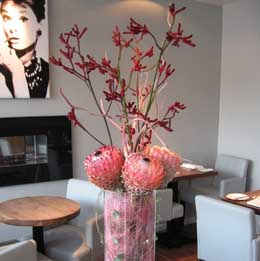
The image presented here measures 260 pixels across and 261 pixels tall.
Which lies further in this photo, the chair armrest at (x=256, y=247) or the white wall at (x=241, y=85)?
the white wall at (x=241, y=85)

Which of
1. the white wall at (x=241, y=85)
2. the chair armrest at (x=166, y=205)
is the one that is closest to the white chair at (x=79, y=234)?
the chair armrest at (x=166, y=205)

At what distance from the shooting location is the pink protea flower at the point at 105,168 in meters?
0.97

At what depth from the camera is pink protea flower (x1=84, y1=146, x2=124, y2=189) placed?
974mm

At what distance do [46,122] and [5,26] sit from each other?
929mm

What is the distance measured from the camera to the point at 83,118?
3.78 m

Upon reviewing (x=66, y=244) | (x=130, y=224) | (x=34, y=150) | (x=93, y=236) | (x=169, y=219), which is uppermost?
(x=130, y=224)

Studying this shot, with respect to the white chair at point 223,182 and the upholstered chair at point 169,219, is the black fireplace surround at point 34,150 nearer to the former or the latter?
the upholstered chair at point 169,219

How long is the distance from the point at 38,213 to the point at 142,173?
1824 mm

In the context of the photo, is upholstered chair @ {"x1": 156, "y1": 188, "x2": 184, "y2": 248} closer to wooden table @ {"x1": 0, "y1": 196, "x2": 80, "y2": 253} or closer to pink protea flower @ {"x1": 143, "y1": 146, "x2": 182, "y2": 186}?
wooden table @ {"x1": 0, "y1": 196, "x2": 80, "y2": 253}

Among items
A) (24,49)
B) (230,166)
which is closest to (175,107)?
(24,49)

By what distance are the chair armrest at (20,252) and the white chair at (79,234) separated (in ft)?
1.79

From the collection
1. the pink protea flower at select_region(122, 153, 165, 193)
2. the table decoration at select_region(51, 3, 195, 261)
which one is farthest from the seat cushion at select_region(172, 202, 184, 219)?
the pink protea flower at select_region(122, 153, 165, 193)

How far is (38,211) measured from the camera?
8.55ft

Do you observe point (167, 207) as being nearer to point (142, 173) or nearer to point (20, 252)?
point (20, 252)
